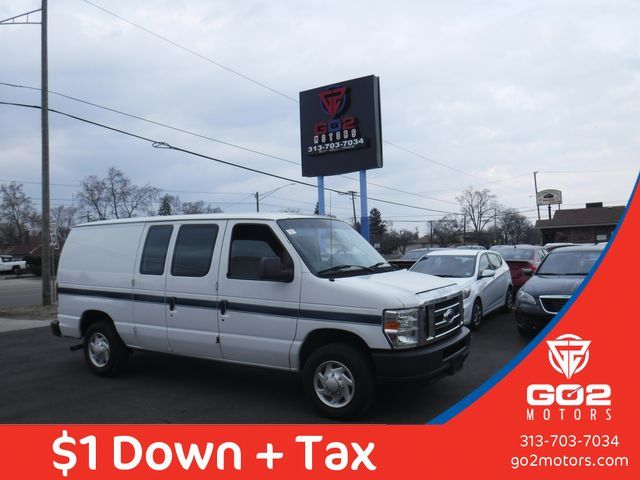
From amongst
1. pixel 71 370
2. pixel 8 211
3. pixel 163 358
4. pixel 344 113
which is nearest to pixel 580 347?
pixel 163 358

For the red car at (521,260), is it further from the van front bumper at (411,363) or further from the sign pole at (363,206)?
the van front bumper at (411,363)

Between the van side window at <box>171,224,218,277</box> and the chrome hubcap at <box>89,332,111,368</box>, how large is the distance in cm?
171

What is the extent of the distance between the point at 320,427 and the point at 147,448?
1.57 m

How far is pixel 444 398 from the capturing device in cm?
575

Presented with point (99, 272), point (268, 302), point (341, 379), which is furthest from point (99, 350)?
point (341, 379)

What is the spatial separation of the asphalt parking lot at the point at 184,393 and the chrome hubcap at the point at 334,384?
9.7 inches

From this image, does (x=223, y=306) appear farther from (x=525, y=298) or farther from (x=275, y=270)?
(x=525, y=298)

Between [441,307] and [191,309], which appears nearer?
[441,307]

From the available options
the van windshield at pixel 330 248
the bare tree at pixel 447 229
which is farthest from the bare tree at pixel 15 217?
the van windshield at pixel 330 248

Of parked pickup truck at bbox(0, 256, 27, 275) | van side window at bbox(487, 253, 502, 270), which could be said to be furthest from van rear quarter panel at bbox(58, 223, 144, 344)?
parked pickup truck at bbox(0, 256, 27, 275)

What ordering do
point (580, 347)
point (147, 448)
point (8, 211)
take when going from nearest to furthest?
point (580, 347)
point (147, 448)
point (8, 211)

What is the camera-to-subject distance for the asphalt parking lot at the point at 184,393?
538 centimetres

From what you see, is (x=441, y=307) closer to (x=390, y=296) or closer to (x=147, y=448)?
(x=390, y=296)

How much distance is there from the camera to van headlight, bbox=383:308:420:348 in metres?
4.83
